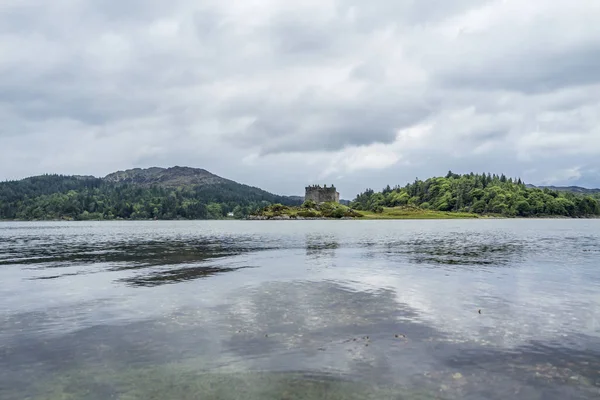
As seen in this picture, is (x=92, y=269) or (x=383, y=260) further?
(x=383, y=260)

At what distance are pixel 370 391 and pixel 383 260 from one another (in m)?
48.6

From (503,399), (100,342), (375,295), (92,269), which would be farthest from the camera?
(92,269)

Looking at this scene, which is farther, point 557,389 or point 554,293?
point 554,293

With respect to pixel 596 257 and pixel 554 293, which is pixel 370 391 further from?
pixel 596 257

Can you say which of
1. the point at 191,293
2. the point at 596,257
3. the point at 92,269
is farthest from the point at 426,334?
the point at 596,257

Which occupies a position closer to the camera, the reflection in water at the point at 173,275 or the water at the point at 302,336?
the water at the point at 302,336

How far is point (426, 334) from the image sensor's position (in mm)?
24312

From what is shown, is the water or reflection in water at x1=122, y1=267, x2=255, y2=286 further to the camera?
reflection in water at x1=122, y1=267, x2=255, y2=286

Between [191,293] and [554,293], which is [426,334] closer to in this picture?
[554,293]

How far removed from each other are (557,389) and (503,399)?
2615mm

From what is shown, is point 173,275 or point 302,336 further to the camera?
point 173,275

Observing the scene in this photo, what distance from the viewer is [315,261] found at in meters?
64.0

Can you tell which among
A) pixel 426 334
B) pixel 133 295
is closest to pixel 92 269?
pixel 133 295

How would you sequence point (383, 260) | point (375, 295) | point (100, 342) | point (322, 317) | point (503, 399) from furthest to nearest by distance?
point (383, 260)
point (375, 295)
point (322, 317)
point (100, 342)
point (503, 399)
